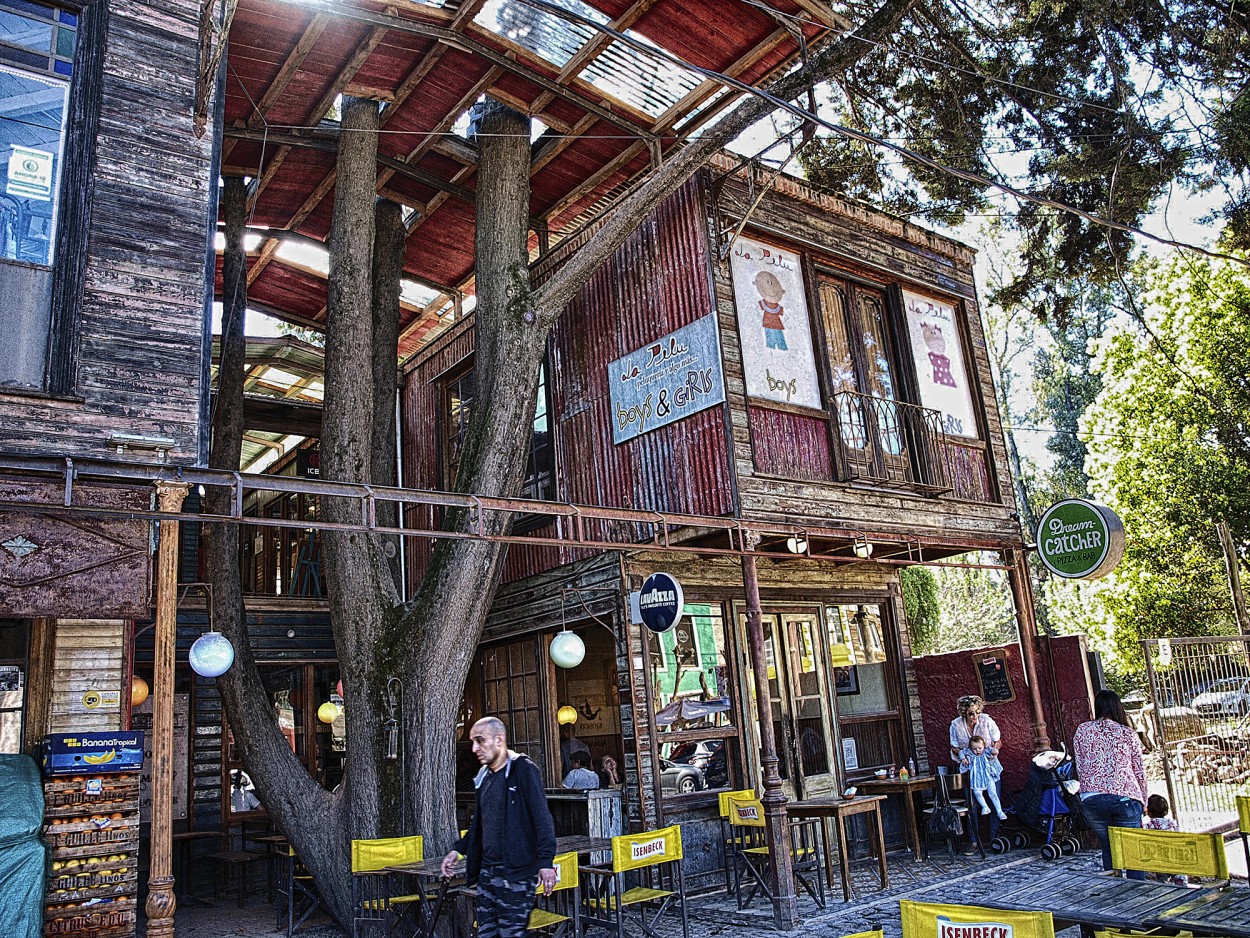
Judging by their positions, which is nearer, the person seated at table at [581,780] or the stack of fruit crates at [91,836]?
the stack of fruit crates at [91,836]

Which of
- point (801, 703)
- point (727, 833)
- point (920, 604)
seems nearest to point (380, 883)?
point (727, 833)

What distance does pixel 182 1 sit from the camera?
27.8ft

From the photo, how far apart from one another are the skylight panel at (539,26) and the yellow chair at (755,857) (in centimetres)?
823

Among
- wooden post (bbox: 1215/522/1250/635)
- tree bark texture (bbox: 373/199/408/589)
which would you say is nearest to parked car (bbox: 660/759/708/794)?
tree bark texture (bbox: 373/199/408/589)

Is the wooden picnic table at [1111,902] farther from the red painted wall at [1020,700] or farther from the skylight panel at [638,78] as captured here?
the skylight panel at [638,78]

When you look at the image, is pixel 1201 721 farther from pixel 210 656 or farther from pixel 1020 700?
pixel 210 656

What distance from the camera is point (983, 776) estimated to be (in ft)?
37.3

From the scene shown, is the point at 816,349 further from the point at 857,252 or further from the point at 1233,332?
the point at 1233,332

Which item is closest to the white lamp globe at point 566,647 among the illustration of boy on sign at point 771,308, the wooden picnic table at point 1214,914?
the illustration of boy on sign at point 771,308

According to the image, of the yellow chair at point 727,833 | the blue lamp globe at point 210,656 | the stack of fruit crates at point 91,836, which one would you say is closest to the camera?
the stack of fruit crates at point 91,836

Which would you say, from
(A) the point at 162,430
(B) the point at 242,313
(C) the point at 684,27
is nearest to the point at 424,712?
(A) the point at 162,430

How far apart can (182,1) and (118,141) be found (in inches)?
60.7

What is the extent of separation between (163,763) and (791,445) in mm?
7070

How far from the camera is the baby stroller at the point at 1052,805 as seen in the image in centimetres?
1091
